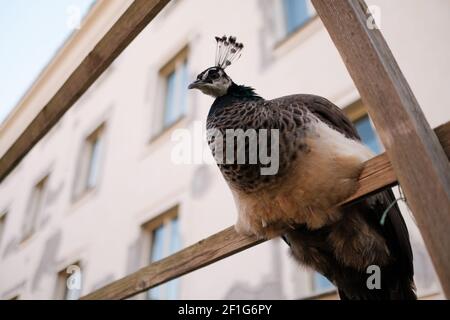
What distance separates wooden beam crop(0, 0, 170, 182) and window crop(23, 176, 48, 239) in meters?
6.25

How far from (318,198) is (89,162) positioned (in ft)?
21.1

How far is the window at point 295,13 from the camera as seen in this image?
4410mm

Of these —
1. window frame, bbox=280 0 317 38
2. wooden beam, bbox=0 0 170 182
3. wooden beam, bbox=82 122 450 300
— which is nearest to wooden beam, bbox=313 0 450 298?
wooden beam, bbox=82 122 450 300

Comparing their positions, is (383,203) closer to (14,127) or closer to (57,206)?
(14,127)

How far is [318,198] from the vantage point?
126cm

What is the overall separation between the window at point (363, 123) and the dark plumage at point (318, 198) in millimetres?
1843

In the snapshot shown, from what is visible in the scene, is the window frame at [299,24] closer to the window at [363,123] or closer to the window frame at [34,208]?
the window at [363,123]

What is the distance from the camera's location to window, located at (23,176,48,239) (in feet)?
26.0

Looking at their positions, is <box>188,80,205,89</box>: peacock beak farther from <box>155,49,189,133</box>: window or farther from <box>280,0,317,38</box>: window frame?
<box>155,49,189,133</box>: window

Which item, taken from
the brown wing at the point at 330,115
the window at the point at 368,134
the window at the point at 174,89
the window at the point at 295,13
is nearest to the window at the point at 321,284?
the window at the point at 368,134

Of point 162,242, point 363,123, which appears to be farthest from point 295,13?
point 162,242

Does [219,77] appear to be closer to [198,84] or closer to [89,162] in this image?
[198,84]

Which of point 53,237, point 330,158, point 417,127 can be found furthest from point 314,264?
point 53,237

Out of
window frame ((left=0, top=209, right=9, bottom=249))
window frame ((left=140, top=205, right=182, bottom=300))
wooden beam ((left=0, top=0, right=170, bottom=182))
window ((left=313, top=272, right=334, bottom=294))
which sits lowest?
window ((left=313, top=272, right=334, bottom=294))
